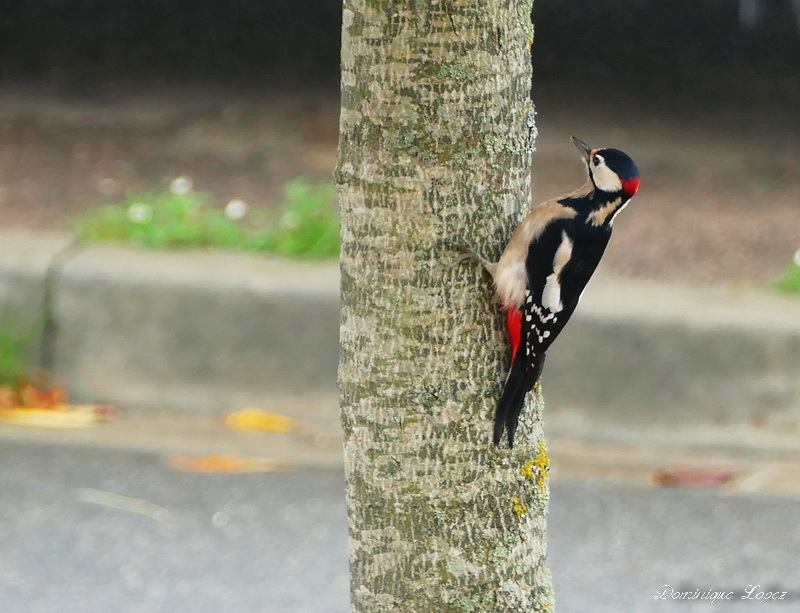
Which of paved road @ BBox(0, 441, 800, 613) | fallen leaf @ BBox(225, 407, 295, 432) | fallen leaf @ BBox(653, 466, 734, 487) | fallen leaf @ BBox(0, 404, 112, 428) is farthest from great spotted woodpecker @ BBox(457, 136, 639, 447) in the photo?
fallen leaf @ BBox(0, 404, 112, 428)

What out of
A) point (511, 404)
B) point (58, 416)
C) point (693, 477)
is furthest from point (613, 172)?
point (58, 416)

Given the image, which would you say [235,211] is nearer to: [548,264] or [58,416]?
[58,416]

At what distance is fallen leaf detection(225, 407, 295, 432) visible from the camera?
5238 mm

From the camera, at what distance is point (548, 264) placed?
2.69 meters

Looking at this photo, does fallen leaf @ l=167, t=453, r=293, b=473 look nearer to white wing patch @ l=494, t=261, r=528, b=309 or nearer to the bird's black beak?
the bird's black beak

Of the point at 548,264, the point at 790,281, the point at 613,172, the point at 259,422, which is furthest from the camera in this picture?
the point at 790,281

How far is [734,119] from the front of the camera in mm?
8555

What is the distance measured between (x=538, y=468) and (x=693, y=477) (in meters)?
2.60

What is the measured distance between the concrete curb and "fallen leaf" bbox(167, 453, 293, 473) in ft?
1.42

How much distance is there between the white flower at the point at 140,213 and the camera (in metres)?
5.97

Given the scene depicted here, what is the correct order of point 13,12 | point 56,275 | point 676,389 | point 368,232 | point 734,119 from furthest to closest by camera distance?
point 13,12, point 734,119, point 56,275, point 676,389, point 368,232

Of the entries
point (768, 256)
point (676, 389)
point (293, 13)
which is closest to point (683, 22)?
point (293, 13)

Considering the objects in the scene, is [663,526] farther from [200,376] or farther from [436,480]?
[436,480]

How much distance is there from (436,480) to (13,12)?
28.8ft
